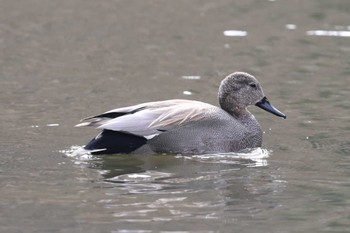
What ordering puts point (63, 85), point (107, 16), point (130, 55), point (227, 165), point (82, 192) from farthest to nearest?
point (107, 16)
point (130, 55)
point (63, 85)
point (227, 165)
point (82, 192)

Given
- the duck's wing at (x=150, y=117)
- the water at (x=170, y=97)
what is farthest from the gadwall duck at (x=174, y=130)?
the water at (x=170, y=97)

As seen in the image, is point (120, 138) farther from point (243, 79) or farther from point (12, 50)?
point (12, 50)

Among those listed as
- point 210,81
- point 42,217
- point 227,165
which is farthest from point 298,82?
point 42,217

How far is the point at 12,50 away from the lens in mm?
15562

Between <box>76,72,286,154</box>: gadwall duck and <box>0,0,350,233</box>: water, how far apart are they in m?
0.13

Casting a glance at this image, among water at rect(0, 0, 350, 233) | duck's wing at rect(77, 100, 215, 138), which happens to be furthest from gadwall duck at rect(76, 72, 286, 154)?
water at rect(0, 0, 350, 233)

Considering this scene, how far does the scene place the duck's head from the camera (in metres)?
10.9

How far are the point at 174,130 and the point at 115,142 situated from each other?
0.61 metres

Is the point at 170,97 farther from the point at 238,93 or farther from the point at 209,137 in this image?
the point at 209,137

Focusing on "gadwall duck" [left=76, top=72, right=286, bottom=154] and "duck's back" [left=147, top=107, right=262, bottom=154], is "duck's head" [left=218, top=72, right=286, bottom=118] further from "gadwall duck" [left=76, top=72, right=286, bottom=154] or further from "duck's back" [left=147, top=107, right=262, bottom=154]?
"duck's back" [left=147, top=107, right=262, bottom=154]

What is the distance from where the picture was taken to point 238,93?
428 inches

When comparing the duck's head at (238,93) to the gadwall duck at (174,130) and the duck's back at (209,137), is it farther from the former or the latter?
the duck's back at (209,137)

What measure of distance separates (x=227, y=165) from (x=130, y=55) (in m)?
5.65

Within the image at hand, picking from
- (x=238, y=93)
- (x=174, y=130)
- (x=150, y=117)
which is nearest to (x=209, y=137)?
(x=174, y=130)
